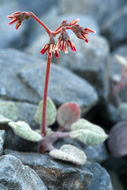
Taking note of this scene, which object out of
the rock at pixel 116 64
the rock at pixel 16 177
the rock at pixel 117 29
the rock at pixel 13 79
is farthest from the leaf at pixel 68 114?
the rock at pixel 117 29

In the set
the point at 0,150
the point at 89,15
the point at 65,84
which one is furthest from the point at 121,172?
the point at 89,15

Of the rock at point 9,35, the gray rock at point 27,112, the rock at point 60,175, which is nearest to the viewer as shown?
the rock at point 60,175

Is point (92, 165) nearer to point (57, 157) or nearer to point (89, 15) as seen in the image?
point (57, 157)

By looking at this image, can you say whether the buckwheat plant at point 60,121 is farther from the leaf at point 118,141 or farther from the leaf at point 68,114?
the leaf at point 118,141

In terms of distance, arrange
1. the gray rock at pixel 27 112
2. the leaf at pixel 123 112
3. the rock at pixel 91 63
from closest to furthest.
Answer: the gray rock at pixel 27 112, the leaf at pixel 123 112, the rock at pixel 91 63

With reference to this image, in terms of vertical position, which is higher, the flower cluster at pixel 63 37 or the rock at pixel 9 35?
the rock at pixel 9 35

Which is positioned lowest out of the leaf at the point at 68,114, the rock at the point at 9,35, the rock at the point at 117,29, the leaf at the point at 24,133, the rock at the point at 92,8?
the leaf at the point at 24,133

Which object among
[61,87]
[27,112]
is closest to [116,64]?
[61,87]

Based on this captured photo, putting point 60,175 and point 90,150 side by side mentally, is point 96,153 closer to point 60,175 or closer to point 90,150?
point 90,150
